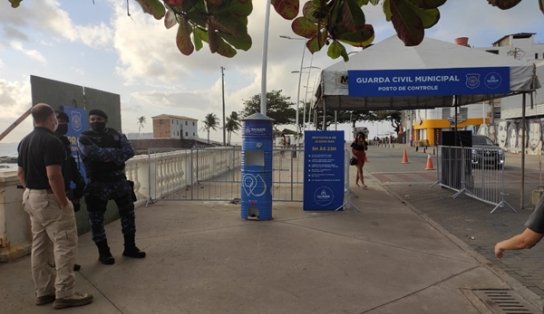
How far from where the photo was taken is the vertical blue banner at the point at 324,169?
9.09 metres

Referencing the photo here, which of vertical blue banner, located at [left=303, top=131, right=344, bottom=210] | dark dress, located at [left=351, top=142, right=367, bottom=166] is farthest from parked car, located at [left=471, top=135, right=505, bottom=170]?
vertical blue banner, located at [left=303, top=131, right=344, bottom=210]

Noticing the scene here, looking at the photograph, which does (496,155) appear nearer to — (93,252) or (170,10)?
(93,252)

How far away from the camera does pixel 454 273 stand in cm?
534

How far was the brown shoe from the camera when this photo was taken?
14.2 ft

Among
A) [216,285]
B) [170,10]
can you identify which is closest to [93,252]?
[216,285]

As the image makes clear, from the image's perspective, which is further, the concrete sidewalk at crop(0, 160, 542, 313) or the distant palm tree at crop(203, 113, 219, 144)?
the distant palm tree at crop(203, 113, 219, 144)

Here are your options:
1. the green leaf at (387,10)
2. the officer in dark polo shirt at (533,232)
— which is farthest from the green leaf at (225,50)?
the officer in dark polo shirt at (533,232)

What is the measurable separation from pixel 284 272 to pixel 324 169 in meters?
4.02

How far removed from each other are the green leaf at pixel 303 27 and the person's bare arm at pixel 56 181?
116 inches

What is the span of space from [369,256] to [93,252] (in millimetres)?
3482

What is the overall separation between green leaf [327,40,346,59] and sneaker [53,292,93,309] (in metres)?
Result: 3.37

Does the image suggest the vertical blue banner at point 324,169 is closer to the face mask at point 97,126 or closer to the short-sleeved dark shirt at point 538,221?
the face mask at point 97,126

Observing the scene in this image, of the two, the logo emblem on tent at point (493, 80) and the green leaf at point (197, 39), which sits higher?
the logo emblem on tent at point (493, 80)

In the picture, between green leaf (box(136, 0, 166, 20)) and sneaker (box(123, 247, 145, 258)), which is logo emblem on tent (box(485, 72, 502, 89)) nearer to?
sneaker (box(123, 247, 145, 258))
